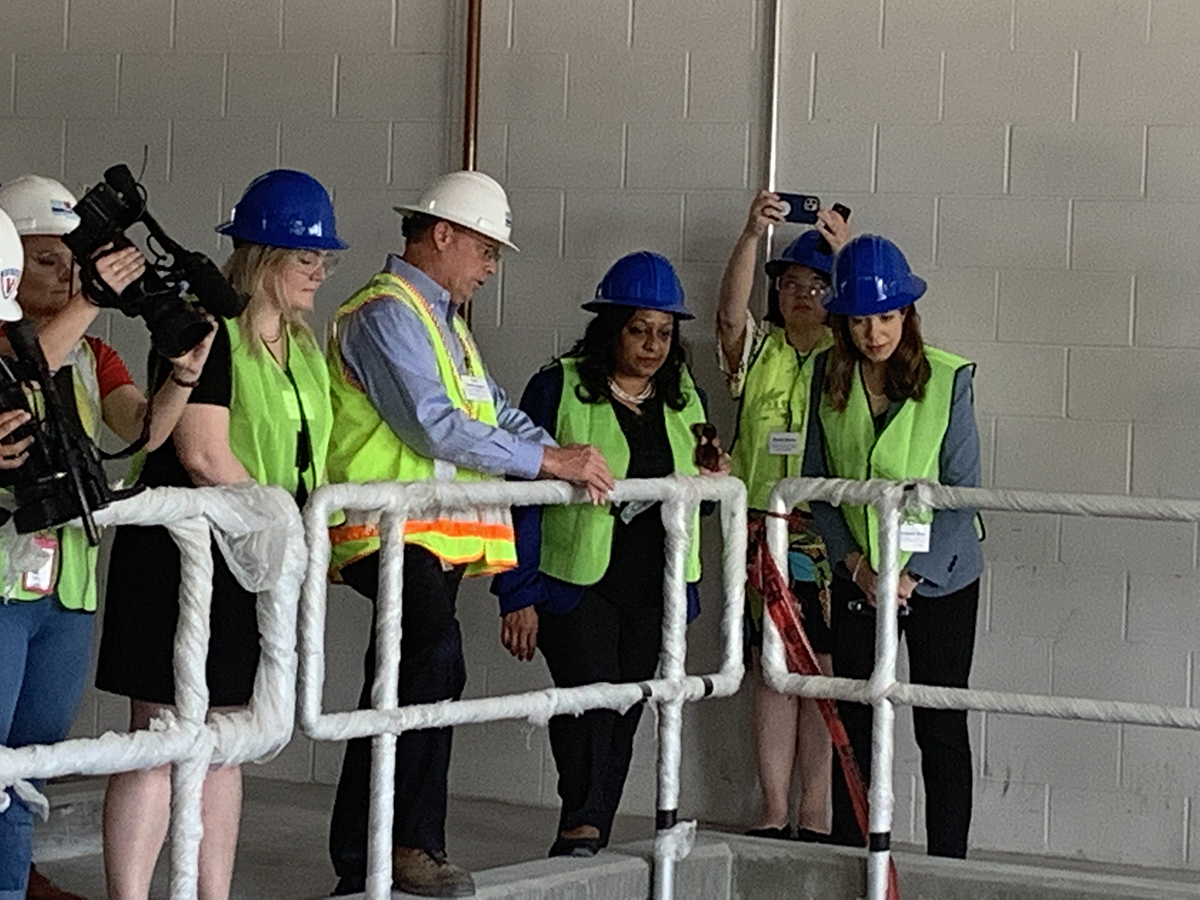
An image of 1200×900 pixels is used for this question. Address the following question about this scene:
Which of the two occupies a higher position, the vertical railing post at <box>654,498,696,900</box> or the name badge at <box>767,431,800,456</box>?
the name badge at <box>767,431,800,456</box>

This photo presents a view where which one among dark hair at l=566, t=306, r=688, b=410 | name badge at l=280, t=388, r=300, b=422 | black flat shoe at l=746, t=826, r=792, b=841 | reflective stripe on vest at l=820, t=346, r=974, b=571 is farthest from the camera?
black flat shoe at l=746, t=826, r=792, b=841

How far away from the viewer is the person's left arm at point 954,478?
4707 millimetres

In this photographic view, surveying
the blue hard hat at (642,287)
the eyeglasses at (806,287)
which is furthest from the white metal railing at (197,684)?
the eyeglasses at (806,287)

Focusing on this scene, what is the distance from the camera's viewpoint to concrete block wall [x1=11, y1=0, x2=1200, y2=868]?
5566 mm

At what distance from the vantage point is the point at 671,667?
446cm

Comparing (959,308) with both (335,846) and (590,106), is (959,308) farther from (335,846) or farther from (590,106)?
(335,846)

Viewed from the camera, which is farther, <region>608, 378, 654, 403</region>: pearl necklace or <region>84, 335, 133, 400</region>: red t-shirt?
<region>608, 378, 654, 403</region>: pearl necklace

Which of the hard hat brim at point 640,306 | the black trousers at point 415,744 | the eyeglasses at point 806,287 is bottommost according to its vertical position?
the black trousers at point 415,744

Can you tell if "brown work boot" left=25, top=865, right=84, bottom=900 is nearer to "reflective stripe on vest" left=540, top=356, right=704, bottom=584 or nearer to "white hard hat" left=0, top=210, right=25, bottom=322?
"reflective stripe on vest" left=540, top=356, right=704, bottom=584

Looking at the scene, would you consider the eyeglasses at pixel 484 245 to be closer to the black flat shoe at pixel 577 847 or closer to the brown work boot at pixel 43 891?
the black flat shoe at pixel 577 847

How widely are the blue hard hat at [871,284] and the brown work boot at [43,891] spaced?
2.17m

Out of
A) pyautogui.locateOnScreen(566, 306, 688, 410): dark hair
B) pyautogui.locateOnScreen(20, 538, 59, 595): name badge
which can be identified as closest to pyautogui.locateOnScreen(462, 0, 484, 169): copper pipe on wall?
pyautogui.locateOnScreen(566, 306, 688, 410): dark hair

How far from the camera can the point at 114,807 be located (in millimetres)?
3477

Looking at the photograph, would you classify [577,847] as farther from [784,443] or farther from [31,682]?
[31,682]
